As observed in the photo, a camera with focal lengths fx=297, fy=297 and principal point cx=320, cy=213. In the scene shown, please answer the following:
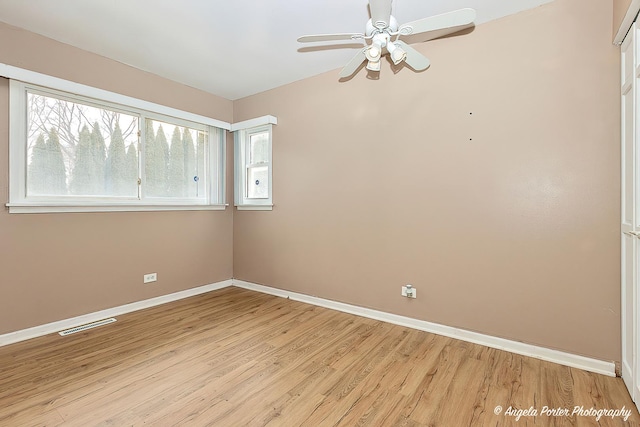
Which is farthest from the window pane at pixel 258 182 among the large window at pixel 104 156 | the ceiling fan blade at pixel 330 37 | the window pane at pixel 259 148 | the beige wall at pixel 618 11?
the beige wall at pixel 618 11

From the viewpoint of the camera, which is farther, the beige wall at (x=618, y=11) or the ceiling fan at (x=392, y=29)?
the beige wall at (x=618, y=11)

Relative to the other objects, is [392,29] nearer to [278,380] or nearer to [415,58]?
[415,58]

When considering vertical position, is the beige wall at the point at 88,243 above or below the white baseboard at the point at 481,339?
above

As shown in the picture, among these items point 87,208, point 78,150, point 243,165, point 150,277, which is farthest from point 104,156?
point 243,165

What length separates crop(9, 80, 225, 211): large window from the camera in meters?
2.67

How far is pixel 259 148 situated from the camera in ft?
13.8

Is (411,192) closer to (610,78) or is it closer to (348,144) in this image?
(348,144)

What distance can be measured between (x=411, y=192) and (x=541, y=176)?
3.34 ft

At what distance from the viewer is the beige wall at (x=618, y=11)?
1.80 meters

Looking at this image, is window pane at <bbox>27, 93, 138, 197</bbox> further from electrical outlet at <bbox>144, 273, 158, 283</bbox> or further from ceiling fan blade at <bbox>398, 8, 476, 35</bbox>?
ceiling fan blade at <bbox>398, 8, 476, 35</bbox>

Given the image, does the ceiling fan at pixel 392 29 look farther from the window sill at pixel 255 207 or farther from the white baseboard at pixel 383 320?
the window sill at pixel 255 207

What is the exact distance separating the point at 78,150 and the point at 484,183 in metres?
3.87

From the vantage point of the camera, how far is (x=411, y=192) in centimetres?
289

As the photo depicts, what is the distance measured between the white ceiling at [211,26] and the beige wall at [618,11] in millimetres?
435
